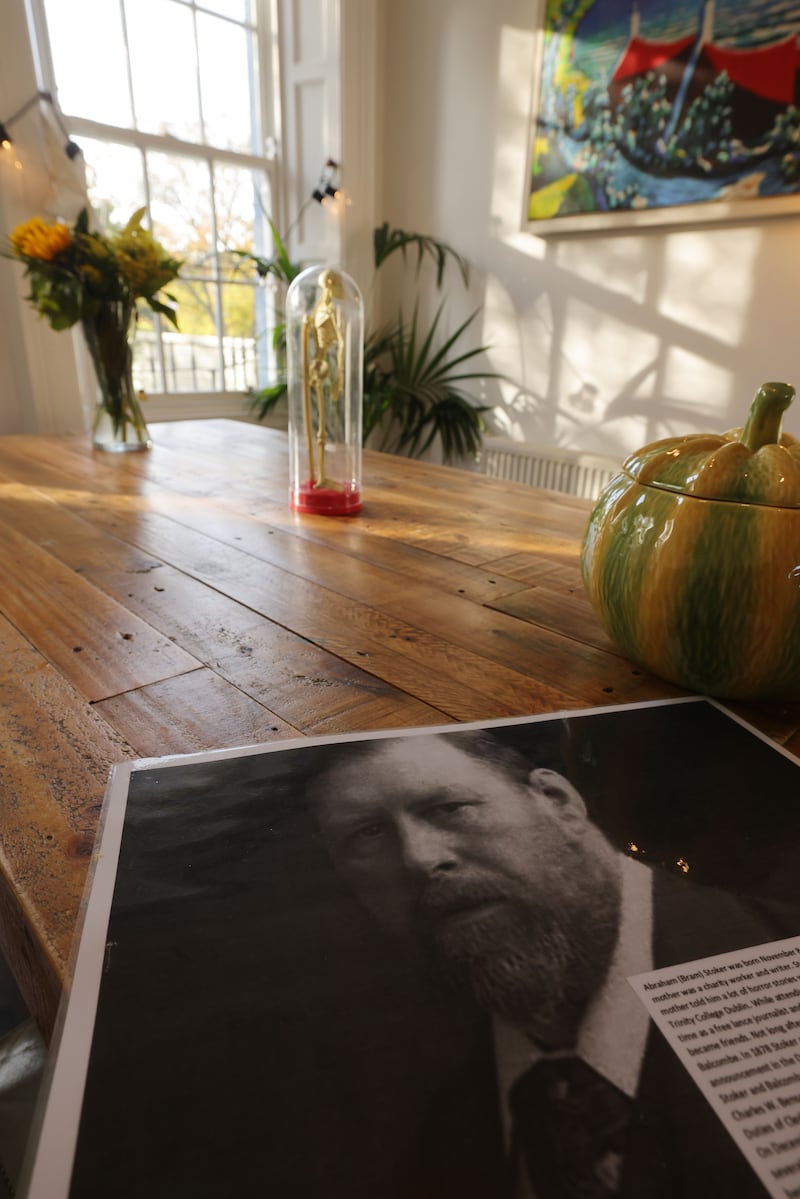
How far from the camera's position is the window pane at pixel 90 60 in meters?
2.09

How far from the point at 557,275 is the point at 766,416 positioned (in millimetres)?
2082

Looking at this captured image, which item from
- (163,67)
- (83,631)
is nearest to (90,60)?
(163,67)

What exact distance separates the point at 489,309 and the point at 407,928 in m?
2.55

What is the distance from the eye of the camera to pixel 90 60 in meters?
2.18

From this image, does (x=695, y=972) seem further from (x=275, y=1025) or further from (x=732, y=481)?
(x=732, y=481)

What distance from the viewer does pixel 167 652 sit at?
0.50m

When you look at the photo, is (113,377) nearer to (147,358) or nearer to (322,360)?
(322,360)

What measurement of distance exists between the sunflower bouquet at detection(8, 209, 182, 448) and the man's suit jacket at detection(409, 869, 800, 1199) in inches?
51.2

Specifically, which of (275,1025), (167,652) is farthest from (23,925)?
(167,652)

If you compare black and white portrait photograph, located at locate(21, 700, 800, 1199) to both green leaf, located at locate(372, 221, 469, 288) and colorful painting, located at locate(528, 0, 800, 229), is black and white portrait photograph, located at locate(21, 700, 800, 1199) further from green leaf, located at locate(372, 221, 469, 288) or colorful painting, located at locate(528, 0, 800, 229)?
green leaf, located at locate(372, 221, 469, 288)

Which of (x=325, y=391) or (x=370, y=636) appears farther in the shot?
(x=325, y=391)

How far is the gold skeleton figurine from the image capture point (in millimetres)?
866

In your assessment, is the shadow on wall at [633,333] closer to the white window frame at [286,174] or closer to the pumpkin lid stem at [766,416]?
the white window frame at [286,174]

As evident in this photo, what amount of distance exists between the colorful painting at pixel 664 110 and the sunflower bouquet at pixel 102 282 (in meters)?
1.43
